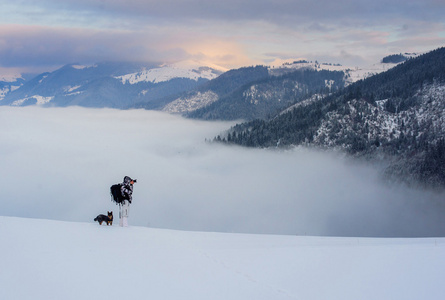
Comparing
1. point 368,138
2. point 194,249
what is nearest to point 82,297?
point 194,249

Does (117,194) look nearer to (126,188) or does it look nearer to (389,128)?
(126,188)

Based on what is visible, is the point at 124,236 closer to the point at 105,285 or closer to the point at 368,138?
the point at 105,285

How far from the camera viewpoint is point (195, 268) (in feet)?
37.7

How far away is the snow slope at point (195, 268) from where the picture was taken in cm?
943

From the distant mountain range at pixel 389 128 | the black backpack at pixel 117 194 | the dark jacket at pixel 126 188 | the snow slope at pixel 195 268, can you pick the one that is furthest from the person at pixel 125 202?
the distant mountain range at pixel 389 128

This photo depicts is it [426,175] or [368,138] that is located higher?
[368,138]

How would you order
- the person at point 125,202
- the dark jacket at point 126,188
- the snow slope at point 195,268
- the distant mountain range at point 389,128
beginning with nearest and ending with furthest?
the snow slope at point 195,268 → the person at point 125,202 → the dark jacket at point 126,188 → the distant mountain range at point 389,128

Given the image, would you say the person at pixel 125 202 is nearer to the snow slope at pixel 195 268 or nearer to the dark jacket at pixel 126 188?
the dark jacket at pixel 126 188

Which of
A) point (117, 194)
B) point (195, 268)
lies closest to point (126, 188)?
point (117, 194)

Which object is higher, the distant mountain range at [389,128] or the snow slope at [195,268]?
the distant mountain range at [389,128]

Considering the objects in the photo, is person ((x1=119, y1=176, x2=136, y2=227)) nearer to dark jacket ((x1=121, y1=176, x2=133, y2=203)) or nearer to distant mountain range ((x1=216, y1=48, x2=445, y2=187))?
dark jacket ((x1=121, y1=176, x2=133, y2=203))

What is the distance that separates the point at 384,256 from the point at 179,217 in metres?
131

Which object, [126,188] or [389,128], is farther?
[389,128]

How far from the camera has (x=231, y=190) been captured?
185000 millimetres
